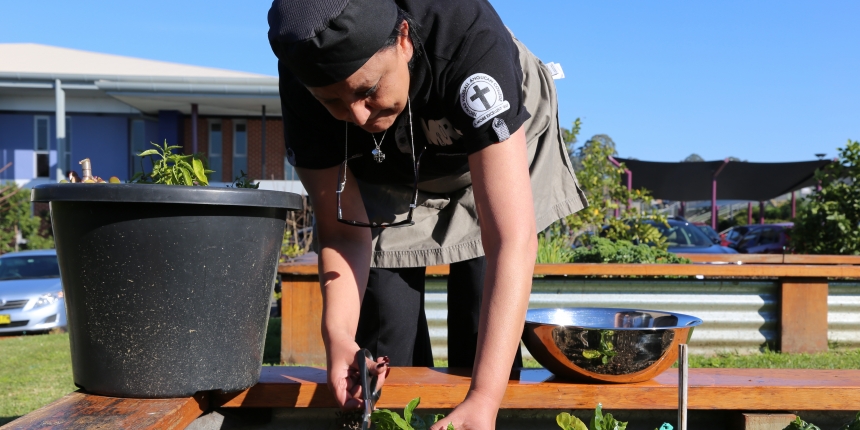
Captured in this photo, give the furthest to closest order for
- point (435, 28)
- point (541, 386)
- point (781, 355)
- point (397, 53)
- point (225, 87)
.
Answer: point (225, 87), point (781, 355), point (541, 386), point (435, 28), point (397, 53)

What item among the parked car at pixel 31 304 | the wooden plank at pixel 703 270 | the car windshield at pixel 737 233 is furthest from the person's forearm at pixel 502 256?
the car windshield at pixel 737 233

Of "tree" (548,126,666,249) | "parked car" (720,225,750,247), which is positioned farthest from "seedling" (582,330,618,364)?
"parked car" (720,225,750,247)

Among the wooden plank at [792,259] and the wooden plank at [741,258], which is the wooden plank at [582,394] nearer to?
the wooden plank at [741,258]

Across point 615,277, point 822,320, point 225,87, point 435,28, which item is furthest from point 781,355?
point 225,87

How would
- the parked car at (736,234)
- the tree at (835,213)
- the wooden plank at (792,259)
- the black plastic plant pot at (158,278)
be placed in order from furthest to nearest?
the parked car at (736,234) < the tree at (835,213) < the wooden plank at (792,259) < the black plastic plant pot at (158,278)

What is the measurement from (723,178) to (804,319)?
15.4 metres

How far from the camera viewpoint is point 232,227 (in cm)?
170

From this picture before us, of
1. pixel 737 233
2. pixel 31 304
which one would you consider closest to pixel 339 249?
pixel 31 304

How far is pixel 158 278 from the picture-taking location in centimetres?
165

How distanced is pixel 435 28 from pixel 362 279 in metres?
0.76

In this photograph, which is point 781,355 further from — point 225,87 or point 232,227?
point 225,87

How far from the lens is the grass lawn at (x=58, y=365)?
170 inches

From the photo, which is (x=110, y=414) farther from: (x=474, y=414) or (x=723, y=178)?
(x=723, y=178)

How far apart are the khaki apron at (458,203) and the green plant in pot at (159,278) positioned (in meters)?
0.50
